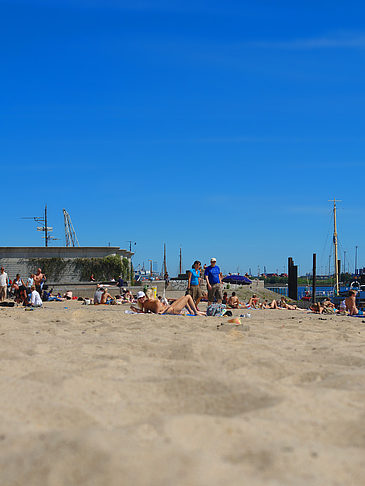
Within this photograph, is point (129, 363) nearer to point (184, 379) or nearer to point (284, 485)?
point (184, 379)

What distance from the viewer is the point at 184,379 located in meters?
3.16

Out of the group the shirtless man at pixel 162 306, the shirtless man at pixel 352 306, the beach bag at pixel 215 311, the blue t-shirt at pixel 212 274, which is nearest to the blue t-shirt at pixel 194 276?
the blue t-shirt at pixel 212 274

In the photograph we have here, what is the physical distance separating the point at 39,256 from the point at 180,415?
31.9 metres

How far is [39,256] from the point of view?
3284cm

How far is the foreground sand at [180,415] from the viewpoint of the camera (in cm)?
189

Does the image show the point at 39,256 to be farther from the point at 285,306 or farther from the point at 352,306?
the point at 352,306

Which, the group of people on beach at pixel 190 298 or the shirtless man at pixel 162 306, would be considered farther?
the group of people on beach at pixel 190 298

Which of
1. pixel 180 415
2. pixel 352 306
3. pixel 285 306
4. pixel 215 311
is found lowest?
pixel 285 306

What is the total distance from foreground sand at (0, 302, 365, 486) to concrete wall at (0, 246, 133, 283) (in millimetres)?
29126

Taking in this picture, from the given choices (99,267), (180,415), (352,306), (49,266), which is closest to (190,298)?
(352,306)

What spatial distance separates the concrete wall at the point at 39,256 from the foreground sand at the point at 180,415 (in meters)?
29.1

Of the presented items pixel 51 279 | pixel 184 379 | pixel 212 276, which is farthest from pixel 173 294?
pixel 184 379

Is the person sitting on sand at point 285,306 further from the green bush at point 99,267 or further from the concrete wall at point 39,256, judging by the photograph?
the concrete wall at point 39,256

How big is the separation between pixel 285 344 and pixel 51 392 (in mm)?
2823
